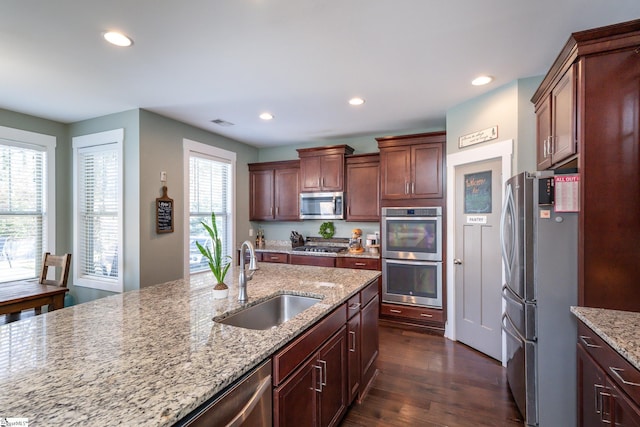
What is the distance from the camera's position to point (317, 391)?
160cm

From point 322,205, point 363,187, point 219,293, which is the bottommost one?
point 219,293

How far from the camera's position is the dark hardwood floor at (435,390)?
2088mm

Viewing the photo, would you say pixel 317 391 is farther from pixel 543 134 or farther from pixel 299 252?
pixel 299 252

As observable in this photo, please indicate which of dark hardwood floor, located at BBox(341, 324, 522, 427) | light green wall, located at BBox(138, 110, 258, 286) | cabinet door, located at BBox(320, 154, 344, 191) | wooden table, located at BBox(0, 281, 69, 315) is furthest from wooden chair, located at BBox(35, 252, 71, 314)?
cabinet door, located at BBox(320, 154, 344, 191)

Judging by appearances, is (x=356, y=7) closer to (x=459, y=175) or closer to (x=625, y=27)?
(x=625, y=27)

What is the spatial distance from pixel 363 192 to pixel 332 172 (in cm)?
56

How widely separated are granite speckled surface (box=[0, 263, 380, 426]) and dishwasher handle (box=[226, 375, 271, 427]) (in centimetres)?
12

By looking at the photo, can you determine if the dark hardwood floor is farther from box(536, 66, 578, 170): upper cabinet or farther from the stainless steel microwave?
the stainless steel microwave

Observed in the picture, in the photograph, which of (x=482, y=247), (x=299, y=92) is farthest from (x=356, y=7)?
(x=482, y=247)

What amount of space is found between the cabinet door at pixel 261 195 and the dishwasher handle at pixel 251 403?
13.0ft

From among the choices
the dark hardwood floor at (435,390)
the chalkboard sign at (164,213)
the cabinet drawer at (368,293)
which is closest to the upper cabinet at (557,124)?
the cabinet drawer at (368,293)

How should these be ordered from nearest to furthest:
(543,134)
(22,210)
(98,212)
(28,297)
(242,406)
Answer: (242,406)
(543,134)
(28,297)
(22,210)
(98,212)

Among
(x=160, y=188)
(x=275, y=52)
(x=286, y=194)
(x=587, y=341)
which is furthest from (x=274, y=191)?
(x=587, y=341)

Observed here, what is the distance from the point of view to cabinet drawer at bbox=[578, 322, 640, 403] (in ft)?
3.83
